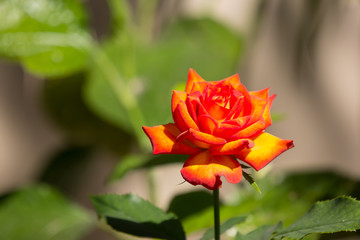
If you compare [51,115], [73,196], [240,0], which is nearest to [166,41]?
[240,0]

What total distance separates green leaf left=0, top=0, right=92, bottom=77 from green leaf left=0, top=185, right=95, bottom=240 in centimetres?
23

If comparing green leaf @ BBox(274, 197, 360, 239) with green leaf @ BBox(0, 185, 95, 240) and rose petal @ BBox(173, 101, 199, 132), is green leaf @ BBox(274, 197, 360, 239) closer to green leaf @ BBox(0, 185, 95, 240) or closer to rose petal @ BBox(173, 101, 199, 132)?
rose petal @ BBox(173, 101, 199, 132)

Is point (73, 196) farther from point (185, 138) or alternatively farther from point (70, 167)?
point (185, 138)

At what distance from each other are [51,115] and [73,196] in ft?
0.72

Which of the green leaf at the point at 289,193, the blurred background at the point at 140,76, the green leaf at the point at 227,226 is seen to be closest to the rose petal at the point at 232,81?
the green leaf at the point at 227,226

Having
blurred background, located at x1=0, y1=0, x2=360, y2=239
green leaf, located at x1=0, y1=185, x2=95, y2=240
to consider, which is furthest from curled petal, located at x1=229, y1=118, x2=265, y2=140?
green leaf, located at x1=0, y1=185, x2=95, y2=240

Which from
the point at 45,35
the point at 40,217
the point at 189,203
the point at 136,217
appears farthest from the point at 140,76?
the point at 136,217

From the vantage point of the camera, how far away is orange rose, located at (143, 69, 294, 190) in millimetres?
231

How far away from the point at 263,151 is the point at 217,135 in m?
0.03

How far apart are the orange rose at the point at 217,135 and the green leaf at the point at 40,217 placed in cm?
57

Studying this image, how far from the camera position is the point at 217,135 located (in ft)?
0.79

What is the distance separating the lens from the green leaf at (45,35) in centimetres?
75

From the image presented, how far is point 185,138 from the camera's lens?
24 cm

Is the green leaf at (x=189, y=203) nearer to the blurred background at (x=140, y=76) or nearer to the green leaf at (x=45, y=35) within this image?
the blurred background at (x=140, y=76)
